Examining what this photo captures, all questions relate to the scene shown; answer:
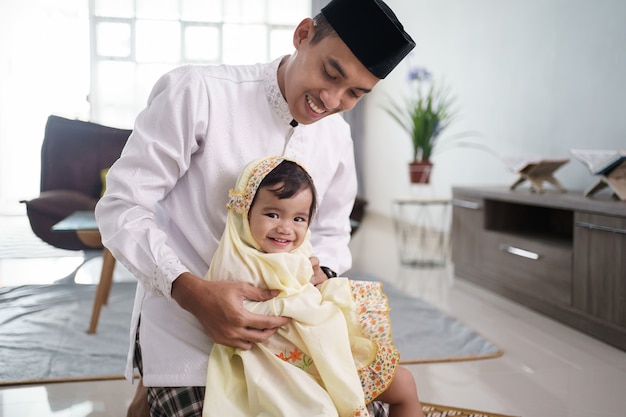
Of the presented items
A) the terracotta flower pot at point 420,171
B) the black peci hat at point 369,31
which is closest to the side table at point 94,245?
the black peci hat at point 369,31

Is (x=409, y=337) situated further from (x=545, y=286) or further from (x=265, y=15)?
(x=265, y=15)

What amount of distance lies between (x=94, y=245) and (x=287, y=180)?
6.32ft

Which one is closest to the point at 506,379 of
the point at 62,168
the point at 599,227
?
the point at 599,227

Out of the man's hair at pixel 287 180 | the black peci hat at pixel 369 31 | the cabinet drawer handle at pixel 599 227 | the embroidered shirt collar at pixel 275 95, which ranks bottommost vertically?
the cabinet drawer handle at pixel 599 227

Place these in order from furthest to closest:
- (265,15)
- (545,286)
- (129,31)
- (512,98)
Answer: (265,15) < (129,31) < (512,98) < (545,286)

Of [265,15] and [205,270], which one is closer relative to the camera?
[205,270]

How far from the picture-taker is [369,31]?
1.19 meters

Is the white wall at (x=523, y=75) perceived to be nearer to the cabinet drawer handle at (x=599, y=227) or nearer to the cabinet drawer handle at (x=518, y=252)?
the cabinet drawer handle at (x=518, y=252)

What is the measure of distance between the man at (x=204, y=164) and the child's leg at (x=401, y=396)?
275 millimetres

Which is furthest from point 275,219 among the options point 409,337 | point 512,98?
point 512,98

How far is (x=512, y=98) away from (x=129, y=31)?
3.46m

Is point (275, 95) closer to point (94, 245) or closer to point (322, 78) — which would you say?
point (322, 78)

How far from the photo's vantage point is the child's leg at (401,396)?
131 cm

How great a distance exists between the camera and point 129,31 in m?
5.70
